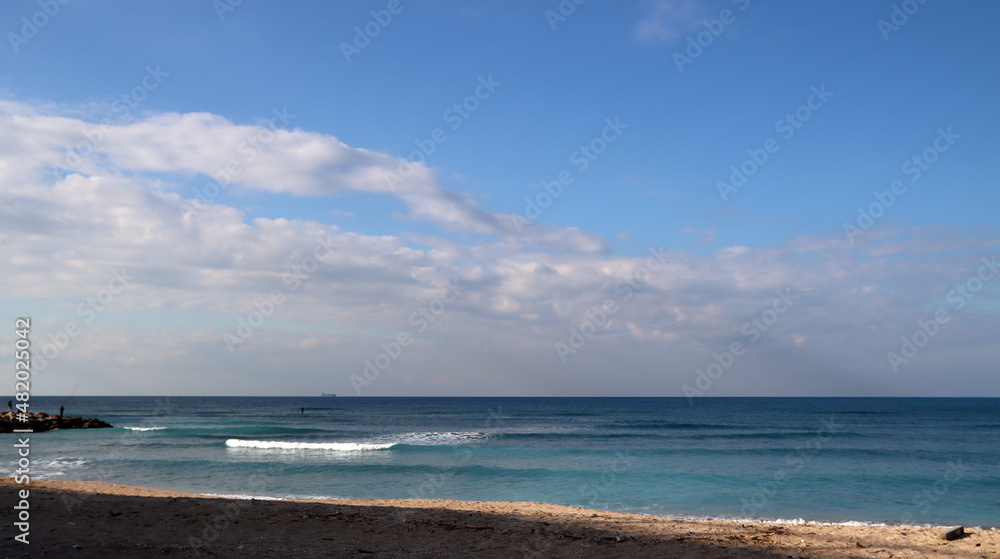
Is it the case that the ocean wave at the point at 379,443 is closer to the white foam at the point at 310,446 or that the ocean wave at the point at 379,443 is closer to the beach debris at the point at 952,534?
the white foam at the point at 310,446

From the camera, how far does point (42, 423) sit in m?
41.7

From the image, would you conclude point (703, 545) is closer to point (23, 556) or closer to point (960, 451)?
point (23, 556)

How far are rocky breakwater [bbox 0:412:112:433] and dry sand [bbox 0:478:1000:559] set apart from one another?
36727mm

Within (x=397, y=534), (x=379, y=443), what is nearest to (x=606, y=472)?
(x=397, y=534)

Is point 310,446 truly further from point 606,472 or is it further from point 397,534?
point 397,534

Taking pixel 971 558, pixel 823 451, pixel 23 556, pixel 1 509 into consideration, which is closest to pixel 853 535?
pixel 971 558

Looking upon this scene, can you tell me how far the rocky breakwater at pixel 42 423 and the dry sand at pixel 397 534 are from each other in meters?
36.7

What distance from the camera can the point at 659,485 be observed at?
18641 millimetres

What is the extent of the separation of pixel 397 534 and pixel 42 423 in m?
45.8

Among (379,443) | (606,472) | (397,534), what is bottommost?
(379,443)

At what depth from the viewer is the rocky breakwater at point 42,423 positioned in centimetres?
4035

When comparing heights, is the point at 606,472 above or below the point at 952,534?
below

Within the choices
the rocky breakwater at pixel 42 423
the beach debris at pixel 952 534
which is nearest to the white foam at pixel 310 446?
the rocky breakwater at pixel 42 423

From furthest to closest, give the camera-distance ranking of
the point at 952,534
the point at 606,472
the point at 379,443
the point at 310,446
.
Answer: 1. the point at 379,443
2. the point at 310,446
3. the point at 606,472
4. the point at 952,534
